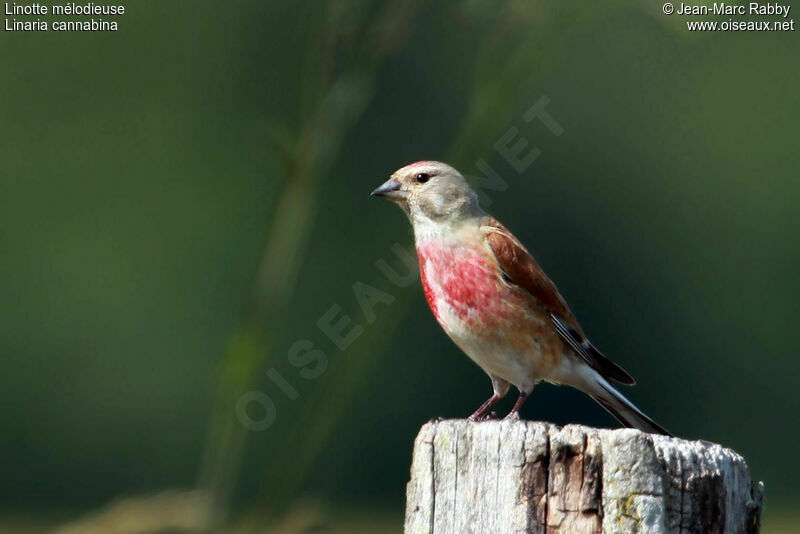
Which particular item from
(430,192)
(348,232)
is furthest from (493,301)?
(348,232)

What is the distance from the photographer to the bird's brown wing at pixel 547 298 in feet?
17.7

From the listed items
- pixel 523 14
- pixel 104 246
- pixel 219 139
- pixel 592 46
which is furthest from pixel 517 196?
pixel 523 14

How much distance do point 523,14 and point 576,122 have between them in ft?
76.5

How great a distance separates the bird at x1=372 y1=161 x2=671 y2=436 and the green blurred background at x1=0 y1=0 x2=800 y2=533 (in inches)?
534

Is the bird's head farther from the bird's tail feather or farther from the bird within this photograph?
the bird's tail feather

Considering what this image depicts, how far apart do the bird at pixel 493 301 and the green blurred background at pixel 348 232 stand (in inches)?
534

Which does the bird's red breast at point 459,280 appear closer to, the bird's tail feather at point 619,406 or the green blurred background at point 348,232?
the bird's tail feather at point 619,406

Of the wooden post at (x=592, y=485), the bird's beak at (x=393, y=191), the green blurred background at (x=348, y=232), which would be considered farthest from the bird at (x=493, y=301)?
the green blurred background at (x=348, y=232)

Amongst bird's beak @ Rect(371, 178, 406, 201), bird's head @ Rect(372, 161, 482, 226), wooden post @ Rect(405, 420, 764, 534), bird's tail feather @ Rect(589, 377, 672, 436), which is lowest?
wooden post @ Rect(405, 420, 764, 534)

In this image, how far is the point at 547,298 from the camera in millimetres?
5426

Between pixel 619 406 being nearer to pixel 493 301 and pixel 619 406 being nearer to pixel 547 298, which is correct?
pixel 547 298

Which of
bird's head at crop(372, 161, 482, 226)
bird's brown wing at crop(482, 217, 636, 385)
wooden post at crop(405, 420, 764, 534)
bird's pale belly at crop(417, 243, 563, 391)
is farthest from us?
bird's head at crop(372, 161, 482, 226)

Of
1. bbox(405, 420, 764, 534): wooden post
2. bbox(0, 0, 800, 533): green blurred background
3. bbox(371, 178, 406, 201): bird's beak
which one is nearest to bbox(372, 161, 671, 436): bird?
bbox(371, 178, 406, 201): bird's beak

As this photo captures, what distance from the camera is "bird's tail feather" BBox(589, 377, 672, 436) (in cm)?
512
